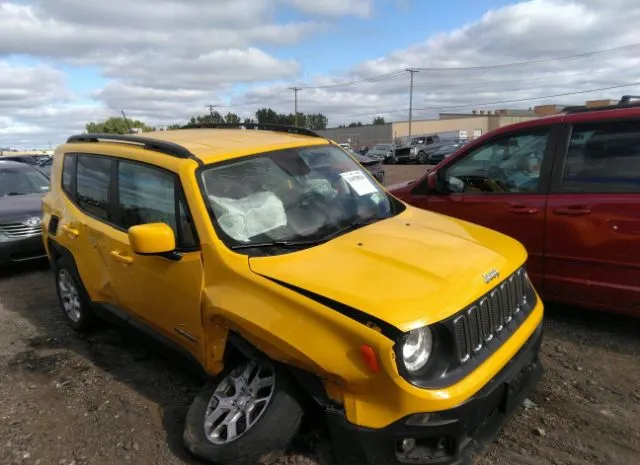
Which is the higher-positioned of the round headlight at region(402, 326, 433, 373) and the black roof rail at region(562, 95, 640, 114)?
the black roof rail at region(562, 95, 640, 114)

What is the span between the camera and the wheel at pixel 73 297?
4594 millimetres

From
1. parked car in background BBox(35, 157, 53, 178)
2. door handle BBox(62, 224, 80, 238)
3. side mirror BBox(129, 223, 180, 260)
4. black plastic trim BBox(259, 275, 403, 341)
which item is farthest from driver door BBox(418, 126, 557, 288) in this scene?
parked car in background BBox(35, 157, 53, 178)

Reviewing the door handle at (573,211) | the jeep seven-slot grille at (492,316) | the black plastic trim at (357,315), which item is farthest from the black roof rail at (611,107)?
the black plastic trim at (357,315)

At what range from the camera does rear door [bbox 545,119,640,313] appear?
3.92 metres

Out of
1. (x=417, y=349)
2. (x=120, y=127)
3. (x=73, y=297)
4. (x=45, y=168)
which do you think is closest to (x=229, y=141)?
(x=417, y=349)

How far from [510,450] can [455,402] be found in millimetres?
836

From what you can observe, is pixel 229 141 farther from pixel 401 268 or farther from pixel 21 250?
pixel 21 250

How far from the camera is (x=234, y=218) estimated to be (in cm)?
313

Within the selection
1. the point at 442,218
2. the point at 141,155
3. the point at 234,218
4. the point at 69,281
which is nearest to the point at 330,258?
the point at 234,218

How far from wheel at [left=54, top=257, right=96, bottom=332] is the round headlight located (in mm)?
3200

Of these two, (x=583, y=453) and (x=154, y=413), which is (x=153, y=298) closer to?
A: (x=154, y=413)

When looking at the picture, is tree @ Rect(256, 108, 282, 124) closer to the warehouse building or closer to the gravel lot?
the warehouse building

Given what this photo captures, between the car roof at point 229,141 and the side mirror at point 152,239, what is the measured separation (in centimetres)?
57

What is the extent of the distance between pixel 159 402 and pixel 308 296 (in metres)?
1.77
